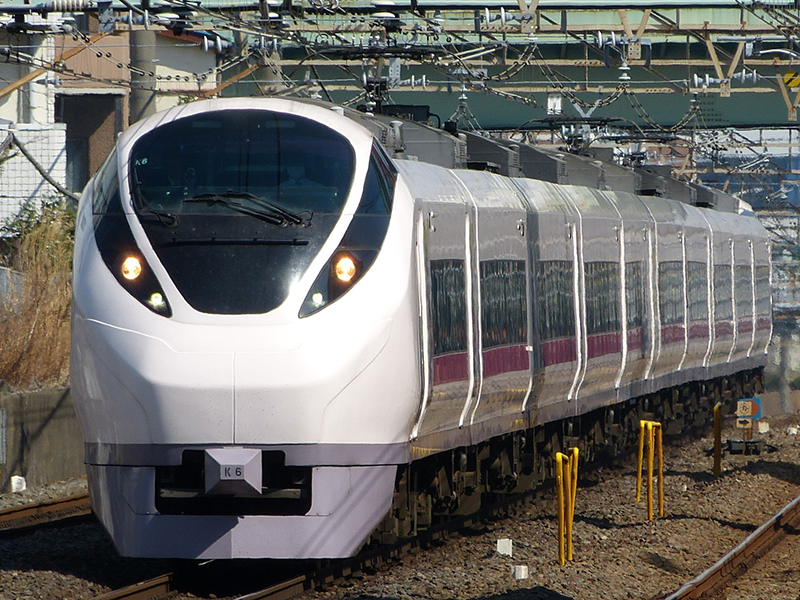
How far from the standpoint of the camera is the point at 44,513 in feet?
42.3

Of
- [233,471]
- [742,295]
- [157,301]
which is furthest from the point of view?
[742,295]

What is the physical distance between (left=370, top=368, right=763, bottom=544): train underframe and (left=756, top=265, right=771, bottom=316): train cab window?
4.87 metres

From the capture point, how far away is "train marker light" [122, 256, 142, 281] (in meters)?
8.86

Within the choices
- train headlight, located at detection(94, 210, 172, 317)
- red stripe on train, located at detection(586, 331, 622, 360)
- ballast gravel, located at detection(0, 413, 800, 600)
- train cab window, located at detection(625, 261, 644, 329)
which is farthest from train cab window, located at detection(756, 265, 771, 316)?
train headlight, located at detection(94, 210, 172, 317)

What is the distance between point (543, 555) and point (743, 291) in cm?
1438

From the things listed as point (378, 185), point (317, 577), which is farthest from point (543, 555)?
point (378, 185)

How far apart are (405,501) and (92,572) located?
2122 mm

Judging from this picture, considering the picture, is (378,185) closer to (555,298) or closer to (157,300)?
(157,300)

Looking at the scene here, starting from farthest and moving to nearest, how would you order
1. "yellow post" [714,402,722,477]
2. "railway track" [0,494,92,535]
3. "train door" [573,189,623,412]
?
"yellow post" [714,402,722,477], "train door" [573,189,623,412], "railway track" [0,494,92,535]

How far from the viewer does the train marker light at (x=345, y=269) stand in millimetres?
8898

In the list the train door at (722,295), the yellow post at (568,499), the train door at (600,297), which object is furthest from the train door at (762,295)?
the yellow post at (568,499)

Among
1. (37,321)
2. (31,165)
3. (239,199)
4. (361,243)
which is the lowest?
(37,321)

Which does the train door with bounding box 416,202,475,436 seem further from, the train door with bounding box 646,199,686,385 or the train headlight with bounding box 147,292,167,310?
the train door with bounding box 646,199,686,385

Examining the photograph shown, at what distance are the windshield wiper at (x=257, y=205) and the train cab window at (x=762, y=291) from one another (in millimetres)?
18652
